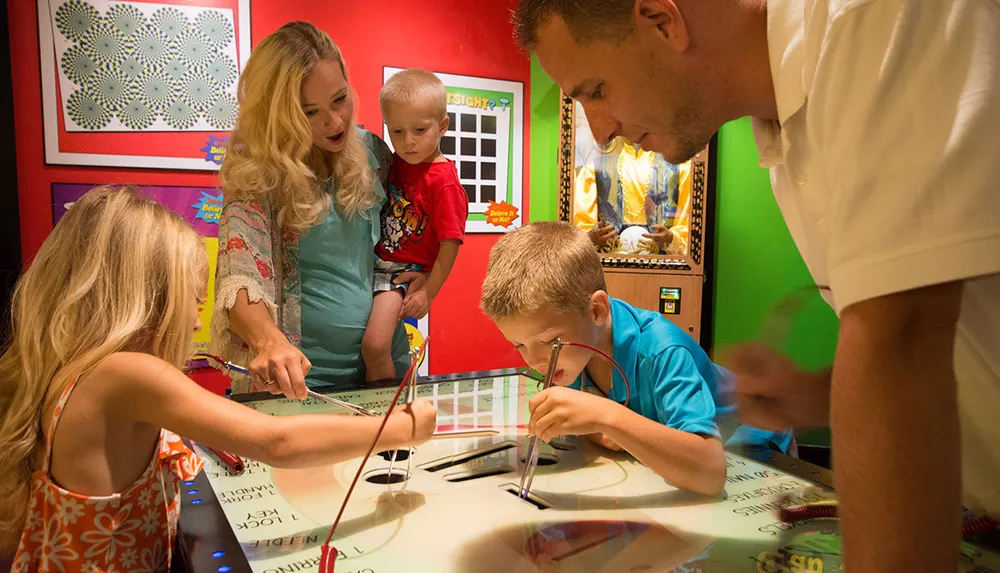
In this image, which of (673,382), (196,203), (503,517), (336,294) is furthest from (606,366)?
(196,203)

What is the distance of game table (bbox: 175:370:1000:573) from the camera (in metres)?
0.75

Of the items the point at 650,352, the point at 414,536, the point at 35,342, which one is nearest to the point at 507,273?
the point at 650,352

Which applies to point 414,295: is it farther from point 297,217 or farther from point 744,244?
point 744,244

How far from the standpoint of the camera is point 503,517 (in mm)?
868

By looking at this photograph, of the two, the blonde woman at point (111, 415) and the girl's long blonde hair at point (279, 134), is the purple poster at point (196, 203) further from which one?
the blonde woman at point (111, 415)

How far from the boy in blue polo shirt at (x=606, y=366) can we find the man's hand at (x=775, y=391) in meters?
0.07

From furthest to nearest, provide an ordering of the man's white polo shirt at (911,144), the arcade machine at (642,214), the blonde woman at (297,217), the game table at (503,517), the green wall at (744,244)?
the arcade machine at (642,214), the green wall at (744,244), the blonde woman at (297,217), the game table at (503,517), the man's white polo shirt at (911,144)

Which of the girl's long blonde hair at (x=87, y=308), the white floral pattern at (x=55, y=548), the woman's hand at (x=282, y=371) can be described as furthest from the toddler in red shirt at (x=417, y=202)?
the white floral pattern at (x=55, y=548)

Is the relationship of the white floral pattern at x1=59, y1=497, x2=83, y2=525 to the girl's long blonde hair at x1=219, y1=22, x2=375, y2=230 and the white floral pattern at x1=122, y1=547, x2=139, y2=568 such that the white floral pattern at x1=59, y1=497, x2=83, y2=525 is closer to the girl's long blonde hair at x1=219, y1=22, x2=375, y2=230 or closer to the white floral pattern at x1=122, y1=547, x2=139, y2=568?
the white floral pattern at x1=122, y1=547, x2=139, y2=568

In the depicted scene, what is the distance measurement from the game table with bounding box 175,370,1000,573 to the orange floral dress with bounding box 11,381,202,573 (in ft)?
0.18

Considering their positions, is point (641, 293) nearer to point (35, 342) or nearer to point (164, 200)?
point (164, 200)

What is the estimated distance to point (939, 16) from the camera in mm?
493

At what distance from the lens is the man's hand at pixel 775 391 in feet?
3.04

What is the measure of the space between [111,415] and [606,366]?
2.72 ft
